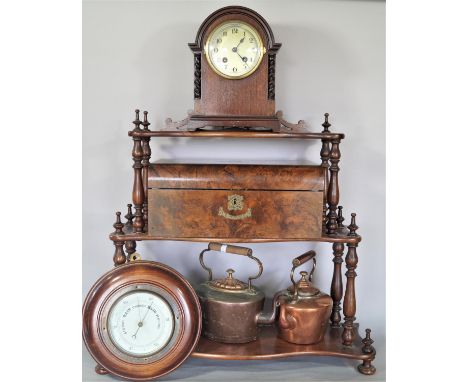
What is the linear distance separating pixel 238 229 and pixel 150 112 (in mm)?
808

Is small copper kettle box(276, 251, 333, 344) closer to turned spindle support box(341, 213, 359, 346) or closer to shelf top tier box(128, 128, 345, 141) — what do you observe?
turned spindle support box(341, 213, 359, 346)

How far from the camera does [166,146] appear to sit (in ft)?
7.87

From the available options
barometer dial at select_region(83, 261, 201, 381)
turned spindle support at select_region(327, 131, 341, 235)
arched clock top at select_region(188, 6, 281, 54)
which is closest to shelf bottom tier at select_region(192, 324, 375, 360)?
barometer dial at select_region(83, 261, 201, 381)

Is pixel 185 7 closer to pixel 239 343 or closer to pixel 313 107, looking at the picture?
pixel 313 107

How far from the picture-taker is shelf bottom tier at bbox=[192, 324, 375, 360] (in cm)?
203

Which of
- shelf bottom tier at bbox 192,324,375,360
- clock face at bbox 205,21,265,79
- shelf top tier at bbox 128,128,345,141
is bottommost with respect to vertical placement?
shelf bottom tier at bbox 192,324,375,360

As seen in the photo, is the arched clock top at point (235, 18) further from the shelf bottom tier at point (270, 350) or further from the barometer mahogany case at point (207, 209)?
the shelf bottom tier at point (270, 350)

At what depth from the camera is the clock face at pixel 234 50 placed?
6.70 feet

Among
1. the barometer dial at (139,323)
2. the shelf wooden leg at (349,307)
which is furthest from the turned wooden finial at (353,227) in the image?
the barometer dial at (139,323)

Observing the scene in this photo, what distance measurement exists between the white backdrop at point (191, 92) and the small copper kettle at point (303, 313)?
34 centimetres

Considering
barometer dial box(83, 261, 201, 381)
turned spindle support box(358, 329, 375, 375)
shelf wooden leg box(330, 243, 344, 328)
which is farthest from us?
shelf wooden leg box(330, 243, 344, 328)

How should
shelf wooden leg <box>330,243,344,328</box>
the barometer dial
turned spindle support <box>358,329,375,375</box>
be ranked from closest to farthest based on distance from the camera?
the barometer dial
turned spindle support <box>358,329,375,375</box>
shelf wooden leg <box>330,243,344,328</box>

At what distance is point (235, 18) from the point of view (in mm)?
2020
